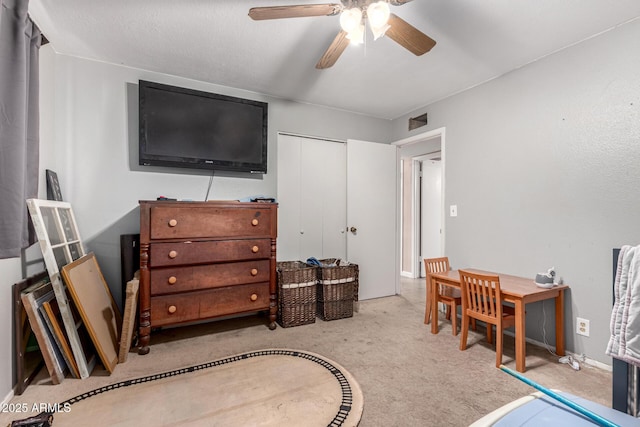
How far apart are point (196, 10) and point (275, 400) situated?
8.07 feet

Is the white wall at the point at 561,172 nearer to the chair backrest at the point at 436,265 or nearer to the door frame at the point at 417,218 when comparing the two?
the chair backrest at the point at 436,265

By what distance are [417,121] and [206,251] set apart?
293 cm

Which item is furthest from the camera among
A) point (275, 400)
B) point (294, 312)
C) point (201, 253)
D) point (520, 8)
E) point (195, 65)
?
point (294, 312)

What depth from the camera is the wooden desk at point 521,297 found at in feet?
6.98

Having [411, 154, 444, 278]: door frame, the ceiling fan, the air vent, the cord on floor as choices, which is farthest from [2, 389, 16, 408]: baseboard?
[411, 154, 444, 278]: door frame

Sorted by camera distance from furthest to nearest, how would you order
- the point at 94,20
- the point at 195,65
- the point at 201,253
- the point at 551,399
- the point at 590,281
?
the point at 195,65 → the point at 201,253 → the point at 590,281 → the point at 94,20 → the point at 551,399

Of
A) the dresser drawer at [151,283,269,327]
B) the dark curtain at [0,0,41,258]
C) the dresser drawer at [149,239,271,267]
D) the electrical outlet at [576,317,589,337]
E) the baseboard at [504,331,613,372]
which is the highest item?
the dark curtain at [0,0,41,258]

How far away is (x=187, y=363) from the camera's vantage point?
2197 millimetres

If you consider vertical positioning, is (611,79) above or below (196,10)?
below

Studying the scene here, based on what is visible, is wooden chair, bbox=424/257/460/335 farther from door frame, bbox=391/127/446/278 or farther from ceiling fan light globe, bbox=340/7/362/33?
ceiling fan light globe, bbox=340/7/362/33

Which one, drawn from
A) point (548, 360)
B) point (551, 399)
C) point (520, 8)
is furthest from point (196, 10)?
point (548, 360)

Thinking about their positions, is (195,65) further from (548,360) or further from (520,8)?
(548,360)

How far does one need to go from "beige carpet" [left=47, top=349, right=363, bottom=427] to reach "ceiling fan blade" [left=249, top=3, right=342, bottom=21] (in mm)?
2128

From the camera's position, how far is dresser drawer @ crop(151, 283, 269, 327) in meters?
2.38
